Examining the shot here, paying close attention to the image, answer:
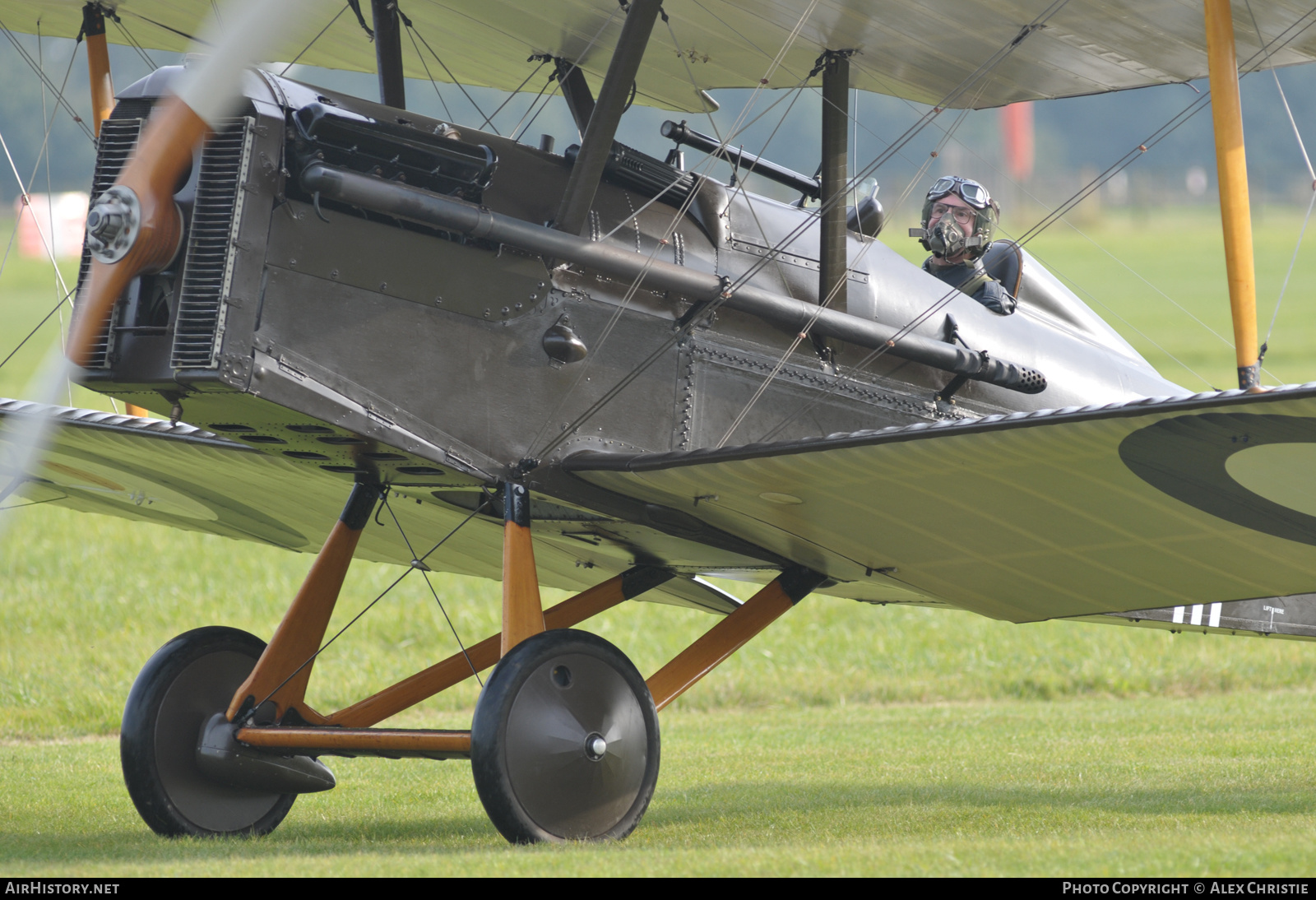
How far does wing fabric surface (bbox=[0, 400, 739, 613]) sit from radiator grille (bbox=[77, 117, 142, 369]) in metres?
0.87

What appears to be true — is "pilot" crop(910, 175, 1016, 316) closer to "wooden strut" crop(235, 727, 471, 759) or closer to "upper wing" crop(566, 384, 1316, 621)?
"upper wing" crop(566, 384, 1316, 621)

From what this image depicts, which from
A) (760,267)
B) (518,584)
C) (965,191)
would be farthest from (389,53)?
(965,191)

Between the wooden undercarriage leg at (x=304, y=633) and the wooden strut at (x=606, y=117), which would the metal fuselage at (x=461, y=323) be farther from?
the wooden undercarriage leg at (x=304, y=633)

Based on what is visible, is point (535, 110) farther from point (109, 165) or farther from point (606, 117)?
point (109, 165)

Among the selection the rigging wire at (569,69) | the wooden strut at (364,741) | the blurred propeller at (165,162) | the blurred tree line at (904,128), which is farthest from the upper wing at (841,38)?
the blurred tree line at (904,128)

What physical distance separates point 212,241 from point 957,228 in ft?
13.5

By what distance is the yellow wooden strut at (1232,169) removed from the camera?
259 inches

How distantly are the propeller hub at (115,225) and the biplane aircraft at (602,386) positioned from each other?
1cm

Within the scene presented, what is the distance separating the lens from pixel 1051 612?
299 inches

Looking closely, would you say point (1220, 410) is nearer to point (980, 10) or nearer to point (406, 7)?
point (980, 10)

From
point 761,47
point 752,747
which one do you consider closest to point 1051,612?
point 761,47

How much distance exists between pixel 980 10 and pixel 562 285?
2.76 metres

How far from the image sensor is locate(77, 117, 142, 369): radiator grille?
5719 mm

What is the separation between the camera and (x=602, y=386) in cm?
660
